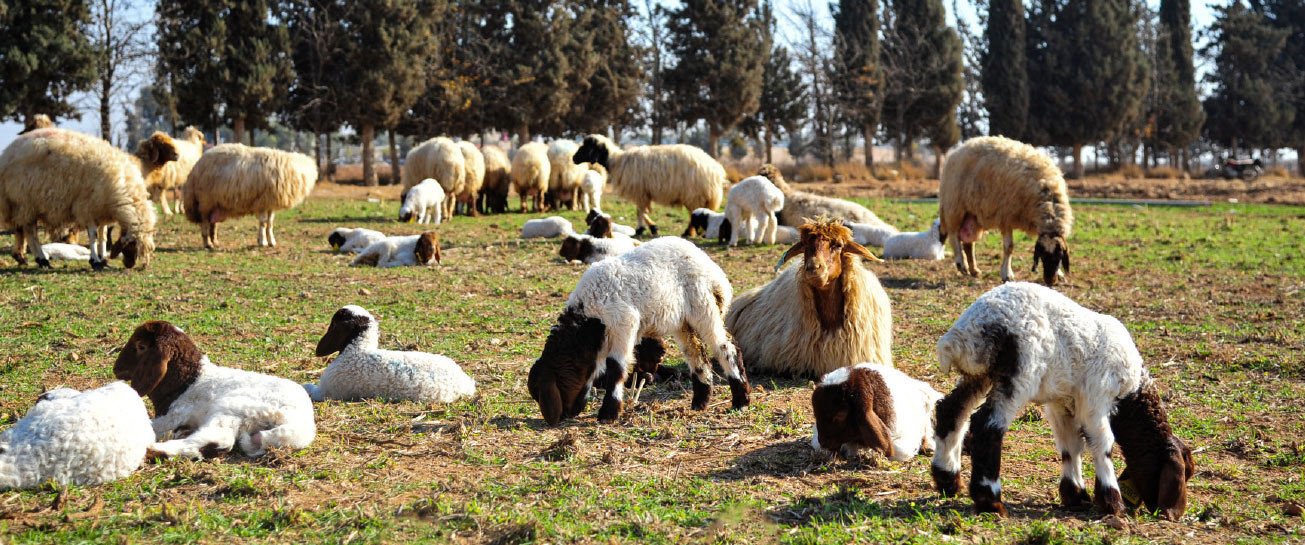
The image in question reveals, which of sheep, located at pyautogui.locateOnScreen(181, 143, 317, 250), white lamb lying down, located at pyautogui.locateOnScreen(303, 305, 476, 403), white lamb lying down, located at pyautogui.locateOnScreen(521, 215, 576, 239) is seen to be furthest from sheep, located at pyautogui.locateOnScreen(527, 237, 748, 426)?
white lamb lying down, located at pyautogui.locateOnScreen(521, 215, 576, 239)

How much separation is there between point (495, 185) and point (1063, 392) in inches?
831

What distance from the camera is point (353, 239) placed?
15148 mm

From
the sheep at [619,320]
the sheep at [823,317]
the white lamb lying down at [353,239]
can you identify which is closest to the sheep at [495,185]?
the white lamb lying down at [353,239]

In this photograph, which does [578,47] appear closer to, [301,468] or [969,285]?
[969,285]

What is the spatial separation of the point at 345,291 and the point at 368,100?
24.0 m

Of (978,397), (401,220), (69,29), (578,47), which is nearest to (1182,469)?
(978,397)

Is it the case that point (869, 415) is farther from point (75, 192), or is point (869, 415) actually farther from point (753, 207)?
point (75, 192)

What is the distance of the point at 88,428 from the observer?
14.2 feet

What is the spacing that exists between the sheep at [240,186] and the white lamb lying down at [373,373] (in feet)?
32.7

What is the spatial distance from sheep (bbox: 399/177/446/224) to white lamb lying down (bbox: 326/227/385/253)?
390cm

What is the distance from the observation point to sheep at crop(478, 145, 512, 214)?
24172 mm

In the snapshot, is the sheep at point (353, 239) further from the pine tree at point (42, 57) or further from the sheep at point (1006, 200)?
the pine tree at point (42, 57)

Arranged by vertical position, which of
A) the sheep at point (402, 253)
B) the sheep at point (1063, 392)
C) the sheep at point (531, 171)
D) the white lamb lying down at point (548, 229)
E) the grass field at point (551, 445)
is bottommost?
the grass field at point (551, 445)

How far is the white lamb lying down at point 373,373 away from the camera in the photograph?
6258mm
